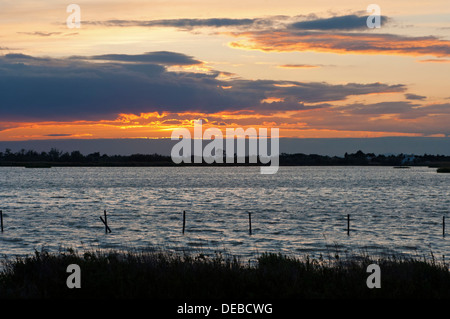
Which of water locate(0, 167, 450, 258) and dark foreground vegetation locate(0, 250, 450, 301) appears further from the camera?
water locate(0, 167, 450, 258)

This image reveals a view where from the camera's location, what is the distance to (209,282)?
18.1 m

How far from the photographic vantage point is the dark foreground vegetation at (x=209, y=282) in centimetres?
1717

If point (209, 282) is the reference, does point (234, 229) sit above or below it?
below

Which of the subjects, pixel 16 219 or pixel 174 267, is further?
pixel 16 219

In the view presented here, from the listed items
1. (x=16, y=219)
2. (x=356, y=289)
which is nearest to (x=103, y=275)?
(x=356, y=289)

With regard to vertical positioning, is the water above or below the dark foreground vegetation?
below

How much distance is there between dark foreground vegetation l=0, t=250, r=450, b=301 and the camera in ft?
56.3

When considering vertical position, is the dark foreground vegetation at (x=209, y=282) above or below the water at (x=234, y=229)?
above

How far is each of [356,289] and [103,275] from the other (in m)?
8.66

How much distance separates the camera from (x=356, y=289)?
57.3ft

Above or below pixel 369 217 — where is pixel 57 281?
above

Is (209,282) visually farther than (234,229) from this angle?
No

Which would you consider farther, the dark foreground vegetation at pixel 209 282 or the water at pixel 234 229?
the water at pixel 234 229
